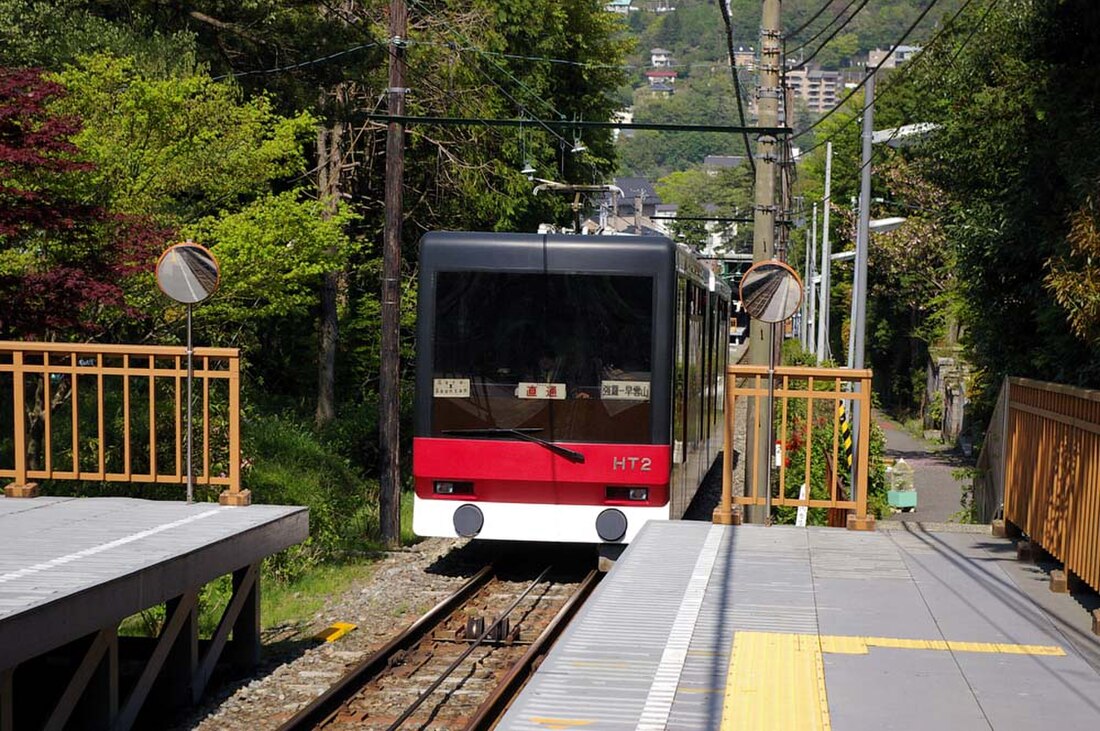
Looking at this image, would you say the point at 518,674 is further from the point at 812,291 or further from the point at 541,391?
the point at 812,291

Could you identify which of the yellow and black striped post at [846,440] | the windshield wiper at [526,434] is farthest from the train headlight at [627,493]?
the yellow and black striped post at [846,440]

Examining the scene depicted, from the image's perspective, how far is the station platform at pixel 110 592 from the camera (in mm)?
7047

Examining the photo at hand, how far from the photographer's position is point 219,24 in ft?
77.0

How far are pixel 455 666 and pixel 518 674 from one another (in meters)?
0.58

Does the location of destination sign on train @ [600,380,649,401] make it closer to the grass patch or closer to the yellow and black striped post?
the grass patch

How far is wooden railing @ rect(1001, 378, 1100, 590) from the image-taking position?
25.5 ft

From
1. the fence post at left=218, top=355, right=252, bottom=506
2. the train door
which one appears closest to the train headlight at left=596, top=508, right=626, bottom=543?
the train door

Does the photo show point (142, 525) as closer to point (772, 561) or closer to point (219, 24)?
point (772, 561)

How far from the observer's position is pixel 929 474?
33469 millimetres

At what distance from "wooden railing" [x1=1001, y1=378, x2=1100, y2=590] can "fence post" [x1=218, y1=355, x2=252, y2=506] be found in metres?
5.43

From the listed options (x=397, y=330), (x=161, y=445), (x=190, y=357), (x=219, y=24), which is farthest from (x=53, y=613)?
(x=219, y=24)

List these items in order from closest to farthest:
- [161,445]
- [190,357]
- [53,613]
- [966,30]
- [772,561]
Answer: [53,613], [772,561], [190,357], [161,445], [966,30]

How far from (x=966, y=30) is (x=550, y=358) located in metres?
17.5

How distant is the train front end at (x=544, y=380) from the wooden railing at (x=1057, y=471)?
346 cm
